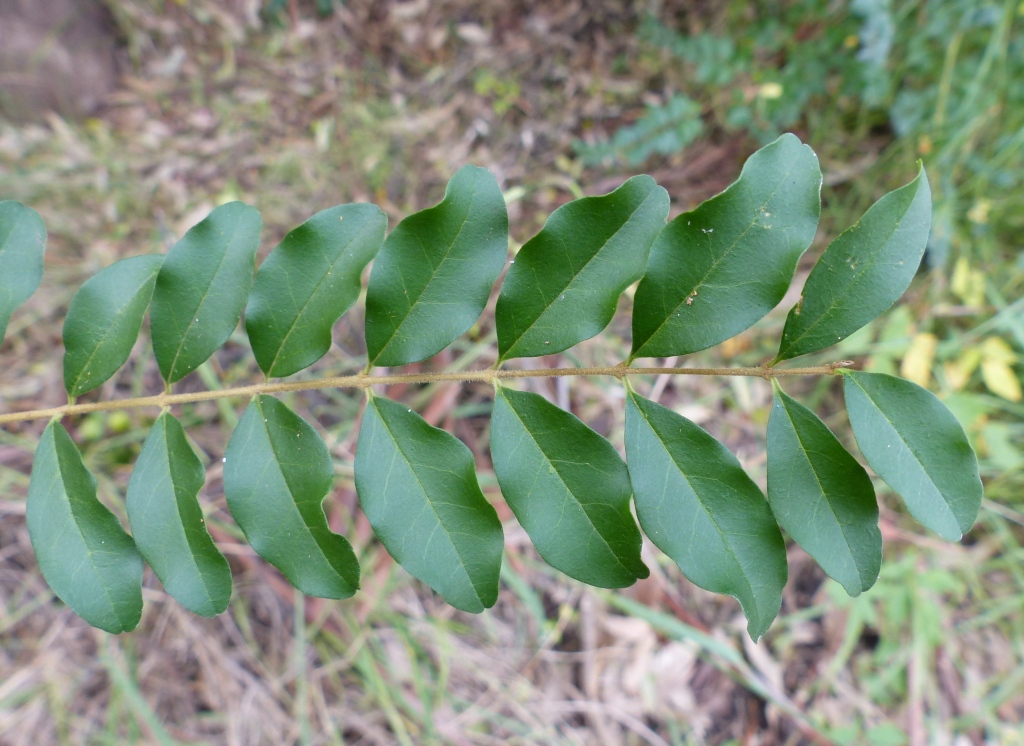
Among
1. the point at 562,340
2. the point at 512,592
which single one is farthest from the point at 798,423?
the point at 512,592

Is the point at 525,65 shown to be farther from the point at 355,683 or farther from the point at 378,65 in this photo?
the point at 355,683

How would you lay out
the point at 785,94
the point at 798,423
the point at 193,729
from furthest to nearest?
the point at 785,94 < the point at 193,729 < the point at 798,423

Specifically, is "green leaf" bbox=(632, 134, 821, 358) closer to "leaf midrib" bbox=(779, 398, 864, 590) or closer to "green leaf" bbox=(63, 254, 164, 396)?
"leaf midrib" bbox=(779, 398, 864, 590)

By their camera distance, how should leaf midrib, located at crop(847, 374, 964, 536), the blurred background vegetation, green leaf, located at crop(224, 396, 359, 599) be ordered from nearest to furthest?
leaf midrib, located at crop(847, 374, 964, 536) → green leaf, located at crop(224, 396, 359, 599) → the blurred background vegetation

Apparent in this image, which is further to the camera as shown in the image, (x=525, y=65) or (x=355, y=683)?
(x=525, y=65)

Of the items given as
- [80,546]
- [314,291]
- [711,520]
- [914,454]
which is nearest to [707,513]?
[711,520]

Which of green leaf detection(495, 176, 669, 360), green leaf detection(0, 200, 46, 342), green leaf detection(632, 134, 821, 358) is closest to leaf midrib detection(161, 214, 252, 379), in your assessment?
green leaf detection(0, 200, 46, 342)
